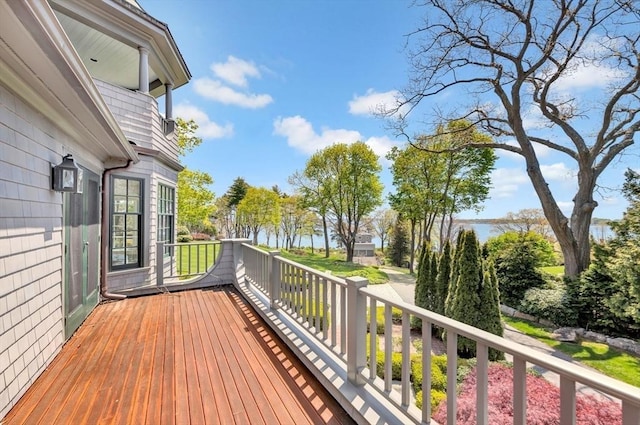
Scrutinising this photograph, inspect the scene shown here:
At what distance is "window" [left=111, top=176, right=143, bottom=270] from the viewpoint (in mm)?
5176

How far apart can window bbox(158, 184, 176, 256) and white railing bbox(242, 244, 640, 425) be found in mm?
3473

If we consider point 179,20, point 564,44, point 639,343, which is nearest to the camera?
point 639,343

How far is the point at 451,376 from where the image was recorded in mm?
1419

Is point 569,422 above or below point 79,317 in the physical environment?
above

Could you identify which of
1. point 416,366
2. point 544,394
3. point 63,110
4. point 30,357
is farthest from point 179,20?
point 544,394

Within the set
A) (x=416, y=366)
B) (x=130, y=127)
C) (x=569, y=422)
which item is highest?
(x=130, y=127)

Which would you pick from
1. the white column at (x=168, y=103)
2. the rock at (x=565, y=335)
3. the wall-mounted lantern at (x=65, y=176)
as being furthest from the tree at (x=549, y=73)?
the wall-mounted lantern at (x=65, y=176)

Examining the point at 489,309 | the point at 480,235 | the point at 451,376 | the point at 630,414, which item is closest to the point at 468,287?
the point at 489,309

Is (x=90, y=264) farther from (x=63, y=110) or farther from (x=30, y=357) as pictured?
(x=63, y=110)

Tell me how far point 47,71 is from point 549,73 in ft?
44.3

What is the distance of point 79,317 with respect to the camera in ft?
12.0

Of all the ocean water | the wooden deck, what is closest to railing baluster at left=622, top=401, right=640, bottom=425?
the wooden deck

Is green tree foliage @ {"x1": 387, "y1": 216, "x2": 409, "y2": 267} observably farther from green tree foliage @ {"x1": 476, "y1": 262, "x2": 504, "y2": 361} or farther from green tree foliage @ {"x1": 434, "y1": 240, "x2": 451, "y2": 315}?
green tree foliage @ {"x1": 476, "y1": 262, "x2": 504, "y2": 361}

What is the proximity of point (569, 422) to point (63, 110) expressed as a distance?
4.00 m
